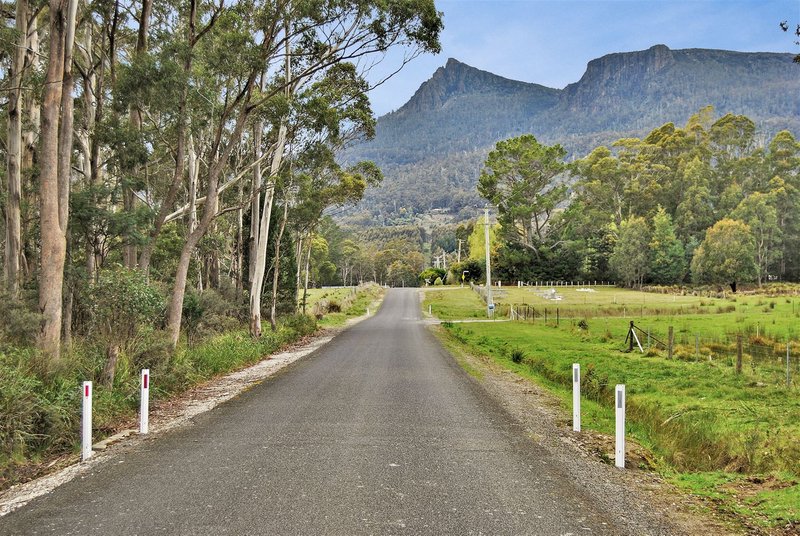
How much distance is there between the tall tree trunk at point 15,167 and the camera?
1430 cm

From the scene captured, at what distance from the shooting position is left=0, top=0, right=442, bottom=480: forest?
10.2 metres

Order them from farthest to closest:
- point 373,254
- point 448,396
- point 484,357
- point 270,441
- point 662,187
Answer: point 373,254, point 662,187, point 484,357, point 448,396, point 270,441

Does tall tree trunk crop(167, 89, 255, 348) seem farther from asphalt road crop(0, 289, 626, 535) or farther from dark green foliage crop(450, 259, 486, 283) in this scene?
dark green foliage crop(450, 259, 486, 283)

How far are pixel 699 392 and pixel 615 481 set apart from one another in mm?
8391

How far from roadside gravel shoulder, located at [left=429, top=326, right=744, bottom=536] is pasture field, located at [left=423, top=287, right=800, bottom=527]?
1.18ft

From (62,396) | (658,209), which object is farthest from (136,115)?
(658,209)

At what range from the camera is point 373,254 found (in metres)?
134

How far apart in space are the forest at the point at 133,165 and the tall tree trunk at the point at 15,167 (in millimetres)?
41

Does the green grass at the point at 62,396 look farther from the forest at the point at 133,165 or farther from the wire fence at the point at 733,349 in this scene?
the wire fence at the point at 733,349

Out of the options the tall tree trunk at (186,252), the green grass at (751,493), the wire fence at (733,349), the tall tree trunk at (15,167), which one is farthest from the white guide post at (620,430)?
the tall tree trunk at (15,167)

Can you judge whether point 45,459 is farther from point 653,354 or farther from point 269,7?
point 653,354

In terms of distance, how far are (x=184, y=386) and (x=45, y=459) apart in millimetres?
4757

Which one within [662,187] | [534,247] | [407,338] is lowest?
[407,338]

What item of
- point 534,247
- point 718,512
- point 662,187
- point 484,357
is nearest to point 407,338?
point 484,357
